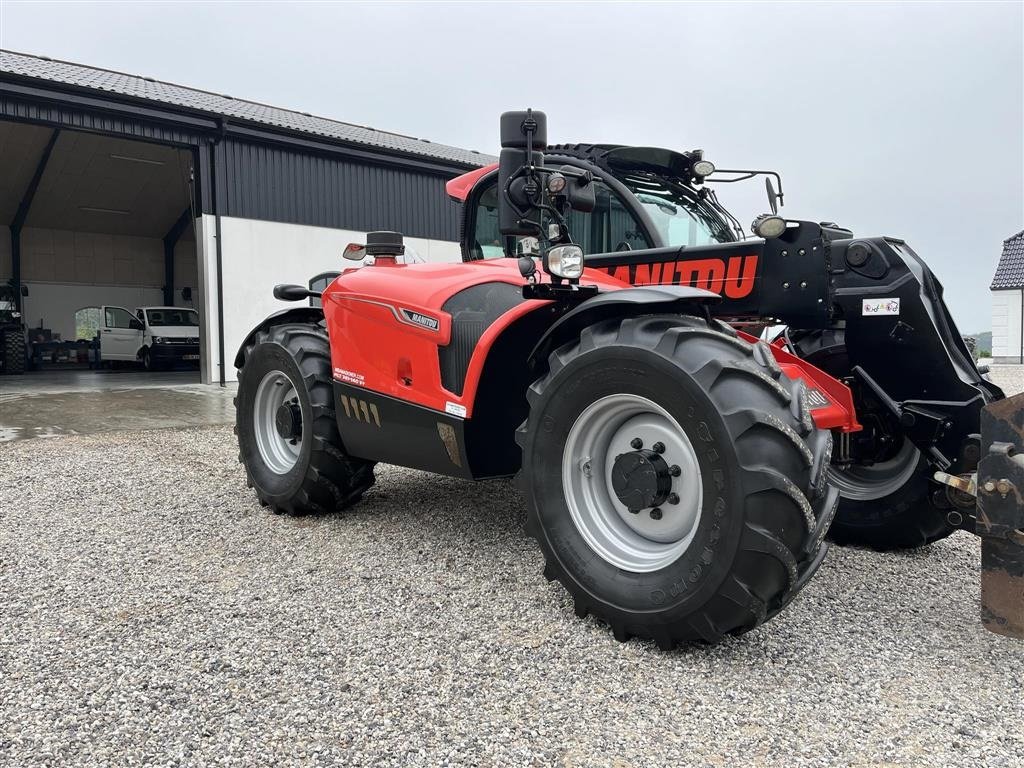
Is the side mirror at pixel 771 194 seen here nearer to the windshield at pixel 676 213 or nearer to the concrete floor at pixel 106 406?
the windshield at pixel 676 213

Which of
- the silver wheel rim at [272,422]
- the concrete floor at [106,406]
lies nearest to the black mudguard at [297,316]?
the silver wheel rim at [272,422]

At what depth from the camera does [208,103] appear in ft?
49.2

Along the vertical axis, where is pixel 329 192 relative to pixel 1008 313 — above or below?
above

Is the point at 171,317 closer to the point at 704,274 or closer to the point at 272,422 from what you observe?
the point at 272,422

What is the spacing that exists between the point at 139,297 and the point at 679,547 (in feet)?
97.0

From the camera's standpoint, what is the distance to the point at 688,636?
2.43 meters

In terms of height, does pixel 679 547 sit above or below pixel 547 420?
below

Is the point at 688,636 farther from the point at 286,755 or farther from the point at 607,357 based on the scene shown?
the point at 286,755

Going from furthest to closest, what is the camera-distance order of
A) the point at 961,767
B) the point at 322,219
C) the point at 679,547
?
the point at 322,219 → the point at 679,547 → the point at 961,767

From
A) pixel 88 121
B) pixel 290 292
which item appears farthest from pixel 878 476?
pixel 88 121

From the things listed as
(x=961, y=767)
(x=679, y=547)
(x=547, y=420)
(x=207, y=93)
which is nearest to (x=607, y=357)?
(x=547, y=420)

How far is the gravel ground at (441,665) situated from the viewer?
2.01 meters

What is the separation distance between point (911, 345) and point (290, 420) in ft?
10.6

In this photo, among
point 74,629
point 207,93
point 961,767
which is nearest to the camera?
point 961,767
